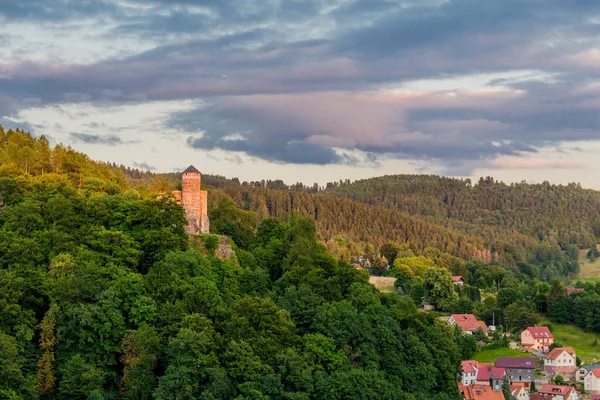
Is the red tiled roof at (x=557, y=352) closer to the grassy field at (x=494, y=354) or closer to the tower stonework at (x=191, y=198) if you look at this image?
the grassy field at (x=494, y=354)

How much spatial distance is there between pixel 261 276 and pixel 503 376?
35.8m

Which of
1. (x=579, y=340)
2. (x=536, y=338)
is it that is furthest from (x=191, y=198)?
(x=579, y=340)

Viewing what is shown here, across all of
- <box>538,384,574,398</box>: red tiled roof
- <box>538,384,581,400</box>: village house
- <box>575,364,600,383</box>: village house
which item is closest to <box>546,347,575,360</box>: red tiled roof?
<box>575,364,600,383</box>: village house

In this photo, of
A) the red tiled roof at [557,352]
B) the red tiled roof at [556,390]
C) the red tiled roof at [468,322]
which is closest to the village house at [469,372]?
the red tiled roof at [556,390]

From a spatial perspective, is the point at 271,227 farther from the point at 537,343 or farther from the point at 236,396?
the point at 537,343

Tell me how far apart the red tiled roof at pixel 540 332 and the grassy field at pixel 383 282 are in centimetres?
3239

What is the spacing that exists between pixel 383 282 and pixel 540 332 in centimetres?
4034

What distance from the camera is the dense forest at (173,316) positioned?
206ft

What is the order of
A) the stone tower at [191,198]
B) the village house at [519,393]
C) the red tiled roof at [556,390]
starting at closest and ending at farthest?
the stone tower at [191,198]
the red tiled roof at [556,390]
the village house at [519,393]

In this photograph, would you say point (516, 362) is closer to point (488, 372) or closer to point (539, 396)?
point (488, 372)

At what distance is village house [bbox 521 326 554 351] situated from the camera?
381ft

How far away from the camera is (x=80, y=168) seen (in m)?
95.3

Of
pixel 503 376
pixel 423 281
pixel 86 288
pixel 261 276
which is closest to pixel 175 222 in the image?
pixel 261 276

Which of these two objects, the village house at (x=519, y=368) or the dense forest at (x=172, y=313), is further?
the village house at (x=519, y=368)
